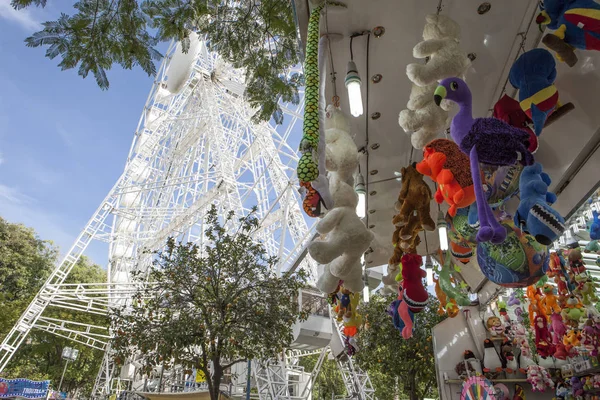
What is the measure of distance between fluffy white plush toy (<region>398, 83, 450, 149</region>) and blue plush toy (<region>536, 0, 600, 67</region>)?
2.71 ft

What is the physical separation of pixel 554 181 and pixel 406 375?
6.49 metres

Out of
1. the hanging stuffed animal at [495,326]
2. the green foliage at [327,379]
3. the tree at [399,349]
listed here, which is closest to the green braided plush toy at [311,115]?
the hanging stuffed animal at [495,326]

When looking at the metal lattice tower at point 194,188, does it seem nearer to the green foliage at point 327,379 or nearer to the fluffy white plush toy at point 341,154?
the fluffy white plush toy at point 341,154

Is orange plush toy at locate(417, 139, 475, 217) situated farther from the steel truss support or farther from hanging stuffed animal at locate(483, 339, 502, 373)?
the steel truss support

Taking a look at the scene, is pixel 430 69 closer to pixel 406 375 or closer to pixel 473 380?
pixel 473 380

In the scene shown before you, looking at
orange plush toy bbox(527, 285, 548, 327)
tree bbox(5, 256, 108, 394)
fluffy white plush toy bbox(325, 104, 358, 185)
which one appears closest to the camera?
fluffy white plush toy bbox(325, 104, 358, 185)

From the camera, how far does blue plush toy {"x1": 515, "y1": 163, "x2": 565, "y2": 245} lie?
2100mm

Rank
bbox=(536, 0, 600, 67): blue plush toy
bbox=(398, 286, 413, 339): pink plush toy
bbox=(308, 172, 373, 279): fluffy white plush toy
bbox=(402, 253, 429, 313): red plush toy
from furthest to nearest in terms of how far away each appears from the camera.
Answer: bbox=(398, 286, 413, 339): pink plush toy → bbox=(402, 253, 429, 313): red plush toy → bbox=(308, 172, 373, 279): fluffy white plush toy → bbox=(536, 0, 600, 67): blue plush toy

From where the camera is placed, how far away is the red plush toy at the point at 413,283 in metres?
3.91

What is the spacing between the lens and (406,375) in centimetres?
889

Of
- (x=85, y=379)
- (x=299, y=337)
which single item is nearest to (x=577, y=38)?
(x=299, y=337)

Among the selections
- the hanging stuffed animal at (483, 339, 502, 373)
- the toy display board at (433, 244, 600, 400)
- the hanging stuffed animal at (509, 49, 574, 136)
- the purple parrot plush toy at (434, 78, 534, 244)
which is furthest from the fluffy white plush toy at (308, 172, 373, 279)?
the hanging stuffed animal at (483, 339, 502, 373)

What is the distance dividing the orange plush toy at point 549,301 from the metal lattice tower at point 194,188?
6.20 m

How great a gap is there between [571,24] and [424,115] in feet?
3.35
